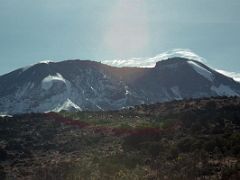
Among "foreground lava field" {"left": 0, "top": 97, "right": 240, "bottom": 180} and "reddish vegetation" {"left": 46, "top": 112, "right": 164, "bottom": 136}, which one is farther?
"reddish vegetation" {"left": 46, "top": 112, "right": 164, "bottom": 136}

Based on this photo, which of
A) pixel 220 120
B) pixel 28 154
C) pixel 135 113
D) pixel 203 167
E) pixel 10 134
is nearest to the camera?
pixel 203 167

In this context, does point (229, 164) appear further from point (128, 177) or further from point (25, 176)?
point (25, 176)

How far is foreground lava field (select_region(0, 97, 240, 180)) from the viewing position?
48.1 m

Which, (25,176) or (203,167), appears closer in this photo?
(203,167)

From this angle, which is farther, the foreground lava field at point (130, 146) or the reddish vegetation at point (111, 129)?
the reddish vegetation at point (111, 129)

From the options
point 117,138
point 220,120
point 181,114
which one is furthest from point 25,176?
point 181,114

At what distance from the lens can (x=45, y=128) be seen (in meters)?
96.3

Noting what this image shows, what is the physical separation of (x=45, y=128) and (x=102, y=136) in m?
19.4

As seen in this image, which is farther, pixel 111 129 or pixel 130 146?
pixel 111 129

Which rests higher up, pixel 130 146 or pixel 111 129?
pixel 111 129

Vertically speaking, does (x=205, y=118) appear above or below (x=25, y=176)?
above

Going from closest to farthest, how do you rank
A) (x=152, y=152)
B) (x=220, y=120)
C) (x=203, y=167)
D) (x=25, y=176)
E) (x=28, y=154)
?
(x=203, y=167)
(x=25, y=176)
(x=152, y=152)
(x=28, y=154)
(x=220, y=120)

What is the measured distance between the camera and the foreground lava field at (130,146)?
4813 cm

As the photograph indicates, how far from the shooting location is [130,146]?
68938 mm
